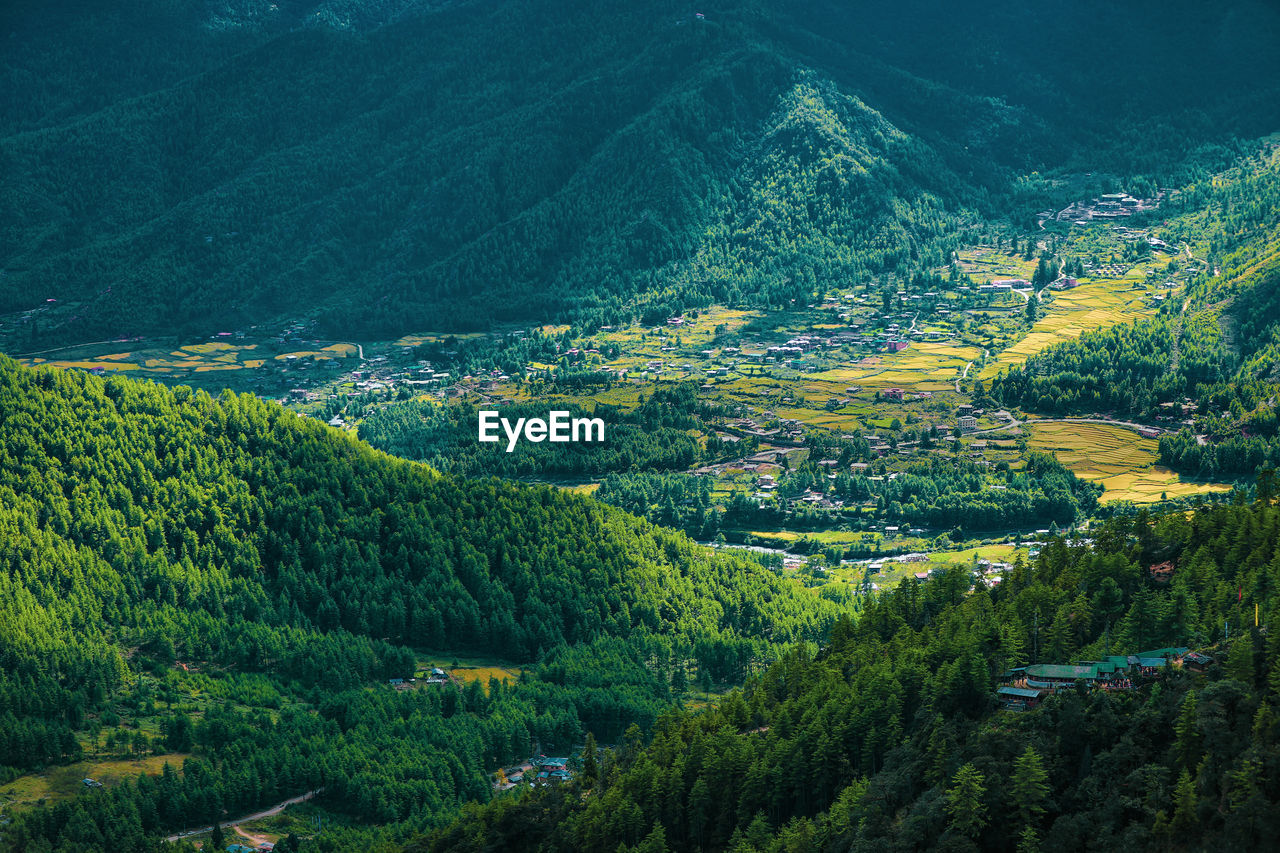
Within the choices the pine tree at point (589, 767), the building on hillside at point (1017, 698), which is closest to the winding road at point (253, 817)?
the pine tree at point (589, 767)

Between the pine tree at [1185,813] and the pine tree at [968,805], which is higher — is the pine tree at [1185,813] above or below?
above

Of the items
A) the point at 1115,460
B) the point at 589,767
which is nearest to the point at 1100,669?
the point at 589,767

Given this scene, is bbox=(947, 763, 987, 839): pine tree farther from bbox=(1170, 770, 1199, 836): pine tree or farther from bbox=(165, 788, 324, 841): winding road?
bbox=(165, 788, 324, 841): winding road

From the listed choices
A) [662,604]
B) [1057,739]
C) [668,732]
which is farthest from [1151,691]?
[662,604]

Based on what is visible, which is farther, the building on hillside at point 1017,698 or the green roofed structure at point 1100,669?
the building on hillside at point 1017,698

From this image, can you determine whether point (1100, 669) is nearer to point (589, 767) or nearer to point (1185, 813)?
point (1185, 813)

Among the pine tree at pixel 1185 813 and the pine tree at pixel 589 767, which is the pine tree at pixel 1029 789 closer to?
the pine tree at pixel 1185 813

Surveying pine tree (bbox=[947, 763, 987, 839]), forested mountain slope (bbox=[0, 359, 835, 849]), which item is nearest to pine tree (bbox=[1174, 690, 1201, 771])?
pine tree (bbox=[947, 763, 987, 839])
